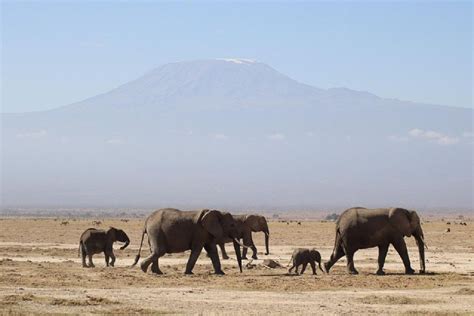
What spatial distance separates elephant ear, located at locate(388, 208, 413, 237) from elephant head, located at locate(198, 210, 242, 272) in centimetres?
514

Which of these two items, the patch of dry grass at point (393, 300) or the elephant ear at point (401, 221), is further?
the elephant ear at point (401, 221)

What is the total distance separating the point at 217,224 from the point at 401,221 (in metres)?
6.02

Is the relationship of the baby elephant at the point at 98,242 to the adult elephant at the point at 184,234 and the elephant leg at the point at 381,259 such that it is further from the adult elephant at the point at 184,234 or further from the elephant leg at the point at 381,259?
the elephant leg at the point at 381,259

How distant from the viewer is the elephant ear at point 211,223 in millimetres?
35031

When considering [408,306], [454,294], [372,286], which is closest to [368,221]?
[372,286]

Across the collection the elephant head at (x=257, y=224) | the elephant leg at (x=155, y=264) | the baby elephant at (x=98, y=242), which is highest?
the elephant head at (x=257, y=224)

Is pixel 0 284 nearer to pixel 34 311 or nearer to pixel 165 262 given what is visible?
pixel 34 311

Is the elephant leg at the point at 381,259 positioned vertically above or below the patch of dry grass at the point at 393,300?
above

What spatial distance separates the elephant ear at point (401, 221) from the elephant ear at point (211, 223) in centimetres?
558

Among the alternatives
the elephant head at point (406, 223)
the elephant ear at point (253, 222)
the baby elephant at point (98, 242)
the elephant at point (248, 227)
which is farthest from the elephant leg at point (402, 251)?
the elephant ear at point (253, 222)

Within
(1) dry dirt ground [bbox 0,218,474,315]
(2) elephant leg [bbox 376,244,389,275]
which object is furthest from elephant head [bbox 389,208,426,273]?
(1) dry dirt ground [bbox 0,218,474,315]

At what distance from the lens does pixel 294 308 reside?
2527 cm

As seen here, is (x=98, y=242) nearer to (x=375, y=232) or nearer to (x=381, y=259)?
(x=375, y=232)

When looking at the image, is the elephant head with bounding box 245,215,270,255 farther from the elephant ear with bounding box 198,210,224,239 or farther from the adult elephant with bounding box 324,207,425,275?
the elephant ear with bounding box 198,210,224,239
